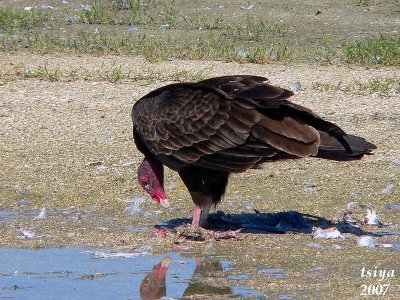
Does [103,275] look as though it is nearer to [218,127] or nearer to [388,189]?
[218,127]

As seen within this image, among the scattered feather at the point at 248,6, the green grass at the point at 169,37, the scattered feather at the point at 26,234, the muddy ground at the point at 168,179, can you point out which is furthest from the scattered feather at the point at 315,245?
the scattered feather at the point at 248,6

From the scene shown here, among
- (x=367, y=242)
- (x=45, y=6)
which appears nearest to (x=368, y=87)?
(x=367, y=242)

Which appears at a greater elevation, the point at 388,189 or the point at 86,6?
the point at 388,189

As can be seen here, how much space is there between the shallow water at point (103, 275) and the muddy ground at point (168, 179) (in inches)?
5.9

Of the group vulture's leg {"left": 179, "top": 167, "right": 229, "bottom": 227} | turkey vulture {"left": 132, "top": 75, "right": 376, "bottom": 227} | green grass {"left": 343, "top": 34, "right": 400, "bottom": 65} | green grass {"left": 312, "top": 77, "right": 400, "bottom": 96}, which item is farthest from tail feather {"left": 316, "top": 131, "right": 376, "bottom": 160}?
green grass {"left": 343, "top": 34, "right": 400, "bottom": 65}

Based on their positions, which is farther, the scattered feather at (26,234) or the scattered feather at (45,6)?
the scattered feather at (45,6)

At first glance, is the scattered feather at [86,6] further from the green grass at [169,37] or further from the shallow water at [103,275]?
the shallow water at [103,275]

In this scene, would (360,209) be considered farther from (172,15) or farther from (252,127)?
(172,15)

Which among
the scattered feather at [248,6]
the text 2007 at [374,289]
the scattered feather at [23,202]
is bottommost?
the scattered feather at [248,6]

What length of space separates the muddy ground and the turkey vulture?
1.24ft

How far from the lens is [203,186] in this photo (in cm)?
605

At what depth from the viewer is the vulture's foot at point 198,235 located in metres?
5.92

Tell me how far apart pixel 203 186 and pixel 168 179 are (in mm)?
1234

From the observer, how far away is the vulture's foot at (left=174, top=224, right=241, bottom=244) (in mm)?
5922
